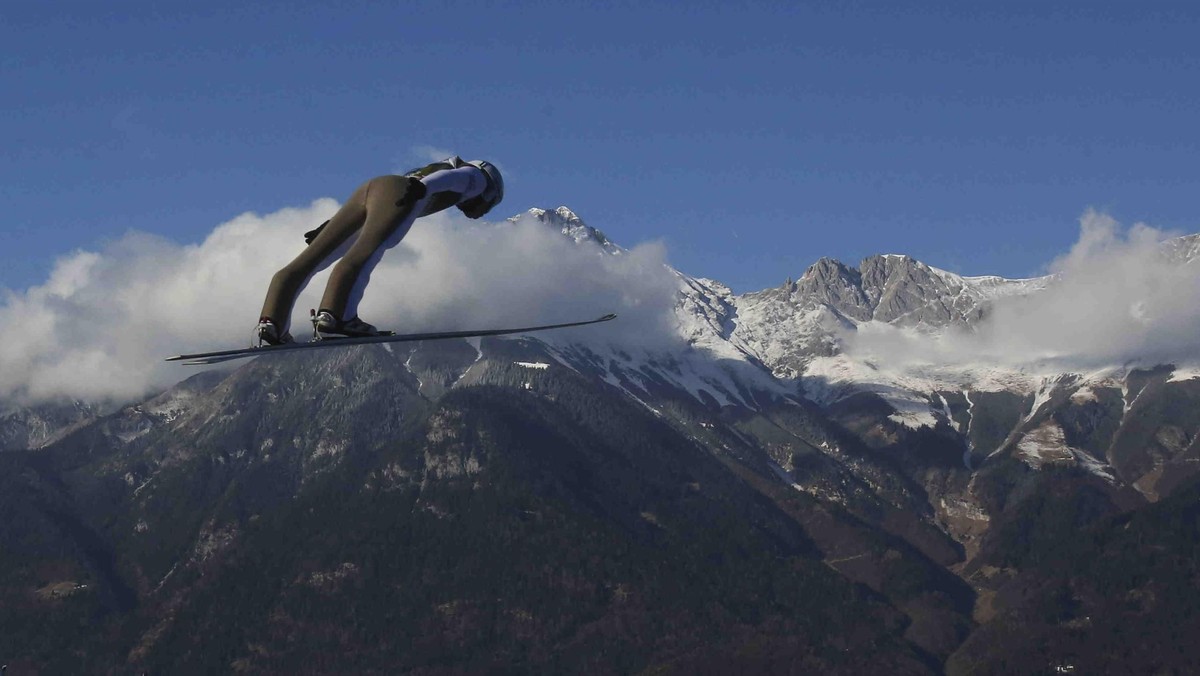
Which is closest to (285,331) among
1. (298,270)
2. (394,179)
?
(298,270)

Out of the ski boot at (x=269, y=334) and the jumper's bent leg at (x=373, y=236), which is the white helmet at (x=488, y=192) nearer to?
the jumper's bent leg at (x=373, y=236)

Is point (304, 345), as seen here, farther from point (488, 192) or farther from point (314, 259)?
point (488, 192)

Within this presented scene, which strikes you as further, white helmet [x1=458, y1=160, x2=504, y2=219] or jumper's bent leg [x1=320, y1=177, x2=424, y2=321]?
white helmet [x1=458, y1=160, x2=504, y2=219]

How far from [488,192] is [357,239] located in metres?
2.43

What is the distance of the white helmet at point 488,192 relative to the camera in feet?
83.8

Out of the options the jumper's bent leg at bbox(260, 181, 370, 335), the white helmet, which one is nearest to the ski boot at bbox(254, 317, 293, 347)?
the jumper's bent leg at bbox(260, 181, 370, 335)

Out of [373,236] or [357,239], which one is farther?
[357,239]

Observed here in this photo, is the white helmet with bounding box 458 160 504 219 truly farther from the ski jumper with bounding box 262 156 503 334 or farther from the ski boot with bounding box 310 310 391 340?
the ski boot with bounding box 310 310 391 340

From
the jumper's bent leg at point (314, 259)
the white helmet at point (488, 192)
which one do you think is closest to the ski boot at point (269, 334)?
the jumper's bent leg at point (314, 259)

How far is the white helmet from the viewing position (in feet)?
83.8

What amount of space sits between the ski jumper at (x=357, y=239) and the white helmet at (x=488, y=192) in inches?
33.7

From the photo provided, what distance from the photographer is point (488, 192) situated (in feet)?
84.1

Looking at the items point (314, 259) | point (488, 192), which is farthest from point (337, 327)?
point (488, 192)

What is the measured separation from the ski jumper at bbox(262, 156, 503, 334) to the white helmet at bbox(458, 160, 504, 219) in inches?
33.7
